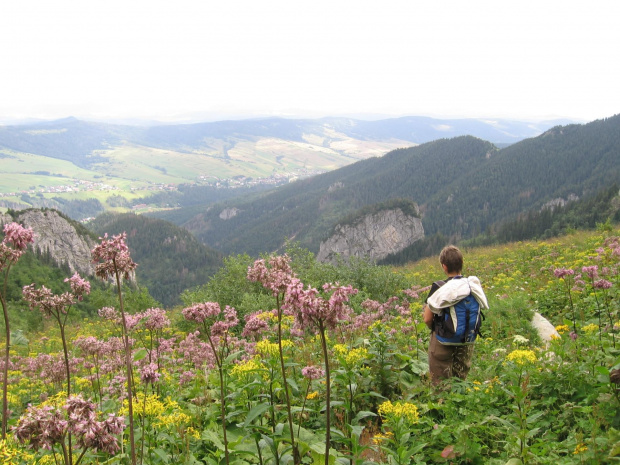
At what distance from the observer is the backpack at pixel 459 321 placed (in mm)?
6512

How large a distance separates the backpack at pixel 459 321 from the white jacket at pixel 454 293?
0.11 metres

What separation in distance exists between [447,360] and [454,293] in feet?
4.25

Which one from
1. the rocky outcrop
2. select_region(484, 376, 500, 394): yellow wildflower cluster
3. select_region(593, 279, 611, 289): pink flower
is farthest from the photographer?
the rocky outcrop

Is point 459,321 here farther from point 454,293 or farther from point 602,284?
point 602,284

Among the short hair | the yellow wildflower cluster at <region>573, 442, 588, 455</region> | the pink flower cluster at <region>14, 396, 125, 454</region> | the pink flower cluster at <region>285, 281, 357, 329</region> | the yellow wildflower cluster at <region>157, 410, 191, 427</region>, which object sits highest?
the pink flower cluster at <region>285, 281, 357, 329</region>

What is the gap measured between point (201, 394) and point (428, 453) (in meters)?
3.94

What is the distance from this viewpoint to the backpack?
651 cm

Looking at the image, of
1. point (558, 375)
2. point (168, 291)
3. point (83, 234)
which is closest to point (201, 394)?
point (558, 375)

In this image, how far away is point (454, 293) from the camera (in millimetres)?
6453

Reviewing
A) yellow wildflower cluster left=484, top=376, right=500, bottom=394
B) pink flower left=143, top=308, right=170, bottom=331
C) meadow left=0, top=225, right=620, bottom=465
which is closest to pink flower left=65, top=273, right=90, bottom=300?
meadow left=0, top=225, right=620, bottom=465

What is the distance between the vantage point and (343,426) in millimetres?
5672

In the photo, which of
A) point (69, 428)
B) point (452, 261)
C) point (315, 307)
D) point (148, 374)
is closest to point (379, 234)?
point (452, 261)

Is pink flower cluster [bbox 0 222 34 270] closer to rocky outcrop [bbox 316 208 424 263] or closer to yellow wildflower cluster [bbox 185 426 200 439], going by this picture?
yellow wildflower cluster [bbox 185 426 200 439]

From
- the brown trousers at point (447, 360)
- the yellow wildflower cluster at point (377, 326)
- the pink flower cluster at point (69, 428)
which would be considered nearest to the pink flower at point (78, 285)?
the pink flower cluster at point (69, 428)
